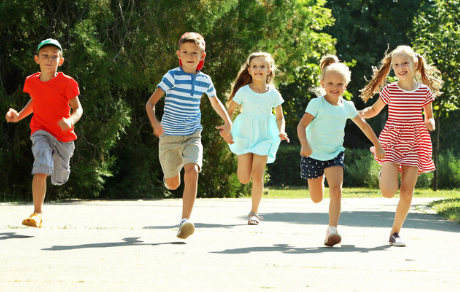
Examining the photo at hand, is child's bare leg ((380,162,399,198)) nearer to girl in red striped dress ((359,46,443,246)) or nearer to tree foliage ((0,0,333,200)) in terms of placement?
girl in red striped dress ((359,46,443,246))

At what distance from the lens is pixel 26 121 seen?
41.8 feet

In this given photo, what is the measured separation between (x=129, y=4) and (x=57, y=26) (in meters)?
1.42

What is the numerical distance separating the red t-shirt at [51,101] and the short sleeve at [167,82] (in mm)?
1026

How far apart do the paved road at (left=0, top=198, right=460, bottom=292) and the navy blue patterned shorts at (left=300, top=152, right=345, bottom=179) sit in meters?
0.64

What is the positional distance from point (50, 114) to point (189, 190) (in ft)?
5.74

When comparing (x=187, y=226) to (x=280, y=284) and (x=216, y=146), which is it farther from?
(x=216, y=146)

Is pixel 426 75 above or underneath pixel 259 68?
underneath

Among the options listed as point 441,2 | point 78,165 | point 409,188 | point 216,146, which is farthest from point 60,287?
point 441,2

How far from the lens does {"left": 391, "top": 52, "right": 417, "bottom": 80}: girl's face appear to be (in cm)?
695

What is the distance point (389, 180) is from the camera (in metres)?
6.75

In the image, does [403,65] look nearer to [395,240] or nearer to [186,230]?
[395,240]

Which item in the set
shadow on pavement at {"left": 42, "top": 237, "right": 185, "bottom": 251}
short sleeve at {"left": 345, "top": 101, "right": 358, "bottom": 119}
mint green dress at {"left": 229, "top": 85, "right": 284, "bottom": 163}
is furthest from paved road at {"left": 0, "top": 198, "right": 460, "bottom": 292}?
short sleeve at {"left": 345, "top": 101, "right": 358, "bottom": 119}

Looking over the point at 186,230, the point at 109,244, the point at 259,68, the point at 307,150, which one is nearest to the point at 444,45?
the point at 259,68

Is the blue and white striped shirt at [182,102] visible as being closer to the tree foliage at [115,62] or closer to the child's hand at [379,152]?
the child's hand at [379,152]
